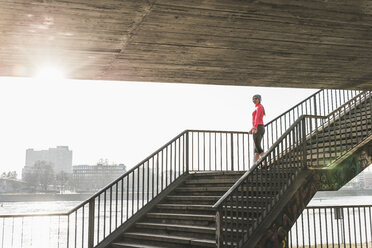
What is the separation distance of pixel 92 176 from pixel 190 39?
16395 centimetres

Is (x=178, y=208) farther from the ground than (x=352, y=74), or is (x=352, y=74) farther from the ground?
(x=352, y=74)

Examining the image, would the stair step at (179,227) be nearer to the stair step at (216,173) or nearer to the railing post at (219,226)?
the railing post at (219,226)

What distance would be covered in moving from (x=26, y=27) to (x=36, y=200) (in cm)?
15146

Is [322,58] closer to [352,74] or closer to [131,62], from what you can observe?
[352,74]

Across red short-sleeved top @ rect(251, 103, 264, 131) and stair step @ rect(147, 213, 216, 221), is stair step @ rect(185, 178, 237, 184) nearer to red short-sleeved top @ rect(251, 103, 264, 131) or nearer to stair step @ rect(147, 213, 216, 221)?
stair step @ rect(147, 213, 216, 221)

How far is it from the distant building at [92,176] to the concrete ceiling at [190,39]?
13273 cm

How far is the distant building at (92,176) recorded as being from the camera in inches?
5802

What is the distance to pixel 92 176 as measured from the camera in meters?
164

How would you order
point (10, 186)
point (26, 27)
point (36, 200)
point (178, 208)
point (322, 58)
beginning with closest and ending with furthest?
point (26, 27)
point (322, 58)
point (178, 208)
point (36, 200)
point (10, 186)

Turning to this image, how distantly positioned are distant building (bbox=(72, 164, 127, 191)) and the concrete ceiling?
13273cm

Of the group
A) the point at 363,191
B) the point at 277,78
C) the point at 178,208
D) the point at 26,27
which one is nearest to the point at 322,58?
A: the point at 277,78

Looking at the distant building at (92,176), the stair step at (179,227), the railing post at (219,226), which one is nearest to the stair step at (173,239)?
the stair step at (179,227)

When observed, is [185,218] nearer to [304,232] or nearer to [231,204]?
[231,204]

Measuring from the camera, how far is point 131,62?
7.14m
